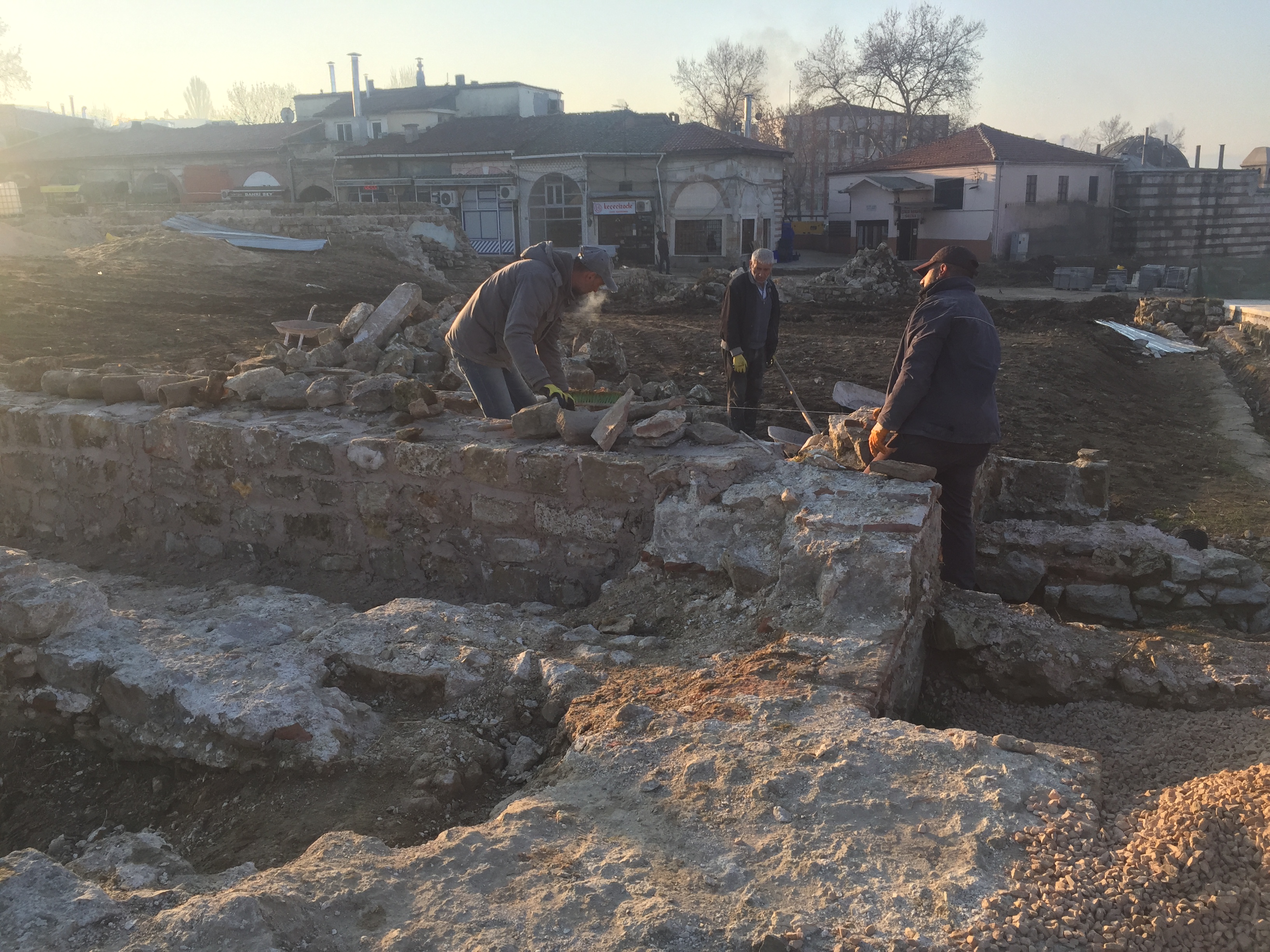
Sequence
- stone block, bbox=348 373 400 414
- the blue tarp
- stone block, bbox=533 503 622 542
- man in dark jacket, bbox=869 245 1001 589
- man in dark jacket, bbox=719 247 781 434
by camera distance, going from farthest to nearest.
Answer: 1. the blue tarp
2. man in dark jacket, bbox=719 247 781 434
3. stone block, bbox=348 373 400 414
4. stone block, bbox=533 503 622 542
5. man in dark jacket, bbox=869 245 1001 589

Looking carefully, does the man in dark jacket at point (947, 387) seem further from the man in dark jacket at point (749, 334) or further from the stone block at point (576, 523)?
the man in dark jacket at point (749, 334)

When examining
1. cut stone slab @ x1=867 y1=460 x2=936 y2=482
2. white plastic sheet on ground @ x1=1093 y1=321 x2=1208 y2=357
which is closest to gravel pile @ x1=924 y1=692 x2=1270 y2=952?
cut stone slab @ x1=867 y1=460 x2=936 y2=482

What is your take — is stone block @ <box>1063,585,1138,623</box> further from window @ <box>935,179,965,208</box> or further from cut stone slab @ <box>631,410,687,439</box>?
window @ <box>935,179,965,208</box>

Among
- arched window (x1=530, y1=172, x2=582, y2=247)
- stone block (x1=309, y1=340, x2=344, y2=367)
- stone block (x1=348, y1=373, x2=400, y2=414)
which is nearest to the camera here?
stone block (x1=348, y1=373, x2=400, y2=414)

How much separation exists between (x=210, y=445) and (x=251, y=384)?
22.8 inches

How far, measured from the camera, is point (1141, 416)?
10078 millimetres

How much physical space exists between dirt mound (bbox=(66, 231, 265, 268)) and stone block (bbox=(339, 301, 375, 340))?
34.6 ft

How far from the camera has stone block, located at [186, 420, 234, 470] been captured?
16.1ft

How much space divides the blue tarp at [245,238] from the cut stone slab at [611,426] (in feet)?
58.7

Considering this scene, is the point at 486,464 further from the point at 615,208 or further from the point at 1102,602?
the point at 615,208

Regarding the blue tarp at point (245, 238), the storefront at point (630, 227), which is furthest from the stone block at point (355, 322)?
the storefront at point (630, 227)

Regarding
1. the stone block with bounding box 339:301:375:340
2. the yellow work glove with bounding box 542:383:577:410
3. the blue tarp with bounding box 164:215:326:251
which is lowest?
the yellow work glove with bounding box 542:383:577:410

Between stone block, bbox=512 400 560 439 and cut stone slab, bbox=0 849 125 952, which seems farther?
stone block, bbox=512 400 560 439

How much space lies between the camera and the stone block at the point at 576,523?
4238 mm
